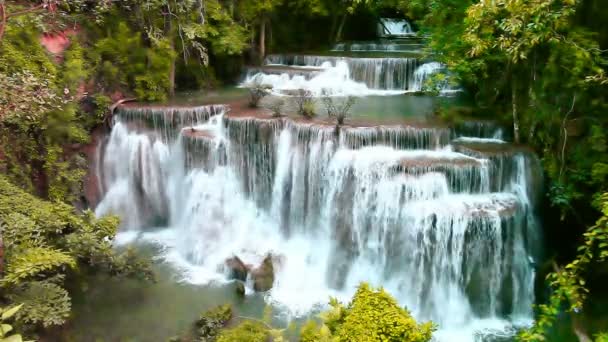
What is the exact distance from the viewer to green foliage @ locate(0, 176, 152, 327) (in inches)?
241

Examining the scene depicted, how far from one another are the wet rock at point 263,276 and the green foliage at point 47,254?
2053 millimetres

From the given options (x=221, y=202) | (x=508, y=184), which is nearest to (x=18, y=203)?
(x=221, y=202)

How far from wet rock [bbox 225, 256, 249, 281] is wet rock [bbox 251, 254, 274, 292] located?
0.74 feet

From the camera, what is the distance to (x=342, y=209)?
9617 mm

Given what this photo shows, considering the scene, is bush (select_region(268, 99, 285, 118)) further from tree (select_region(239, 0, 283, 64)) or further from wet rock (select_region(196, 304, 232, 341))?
tree (select_region(239, 0, 283, 64))

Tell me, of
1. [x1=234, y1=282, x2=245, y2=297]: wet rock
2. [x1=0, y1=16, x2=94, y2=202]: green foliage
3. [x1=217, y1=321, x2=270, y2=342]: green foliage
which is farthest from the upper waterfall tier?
[x1=217, y1=321, x2=270, y2=342]: green foliage

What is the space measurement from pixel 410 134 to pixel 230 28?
7826 millimetres

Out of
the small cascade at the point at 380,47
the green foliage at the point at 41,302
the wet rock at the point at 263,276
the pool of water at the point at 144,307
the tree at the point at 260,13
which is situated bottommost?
the pool of water at the point at 144,307

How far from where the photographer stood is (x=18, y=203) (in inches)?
298

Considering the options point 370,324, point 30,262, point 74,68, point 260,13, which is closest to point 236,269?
point 30,262

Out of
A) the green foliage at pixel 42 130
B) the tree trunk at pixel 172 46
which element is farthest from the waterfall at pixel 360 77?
the green foliage at pixel 42 130

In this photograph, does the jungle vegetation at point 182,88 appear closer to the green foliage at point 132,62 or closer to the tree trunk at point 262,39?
the green foliage at point 132,62

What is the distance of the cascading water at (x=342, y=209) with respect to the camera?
28.2 feet

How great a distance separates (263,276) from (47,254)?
4.16m
